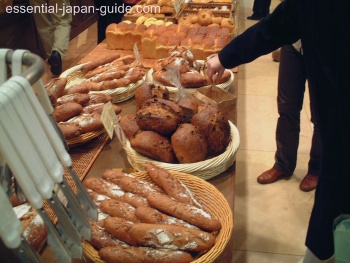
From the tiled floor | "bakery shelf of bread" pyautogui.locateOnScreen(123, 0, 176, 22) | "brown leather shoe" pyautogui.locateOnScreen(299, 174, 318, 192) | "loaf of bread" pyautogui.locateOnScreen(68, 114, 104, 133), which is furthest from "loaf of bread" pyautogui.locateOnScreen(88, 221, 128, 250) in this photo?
"bakery shelf of bread" pyautogui.locateOnScreen(123, 0, 176, 22)

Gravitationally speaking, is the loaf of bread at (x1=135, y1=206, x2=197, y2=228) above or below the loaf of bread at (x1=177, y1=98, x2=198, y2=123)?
below

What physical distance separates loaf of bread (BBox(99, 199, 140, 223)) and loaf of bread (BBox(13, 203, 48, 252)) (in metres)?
0.19

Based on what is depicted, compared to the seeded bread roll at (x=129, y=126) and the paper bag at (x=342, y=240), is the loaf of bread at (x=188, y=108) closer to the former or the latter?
the seeded bread roll at (x=129, y=126)

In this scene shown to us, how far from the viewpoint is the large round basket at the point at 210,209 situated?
101 cm

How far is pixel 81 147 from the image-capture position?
A: 1647mm

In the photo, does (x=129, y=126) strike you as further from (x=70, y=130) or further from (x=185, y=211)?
(x=185, y=211)

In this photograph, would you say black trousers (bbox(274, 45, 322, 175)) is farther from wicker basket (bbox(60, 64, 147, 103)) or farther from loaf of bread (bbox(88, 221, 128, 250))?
loaf of bread (bbox(88, 221, 128, 250))

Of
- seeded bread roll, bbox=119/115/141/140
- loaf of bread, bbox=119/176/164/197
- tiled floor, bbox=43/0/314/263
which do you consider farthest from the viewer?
tiled floor, bbox=43/0/314/263

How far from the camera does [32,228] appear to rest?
1040mm

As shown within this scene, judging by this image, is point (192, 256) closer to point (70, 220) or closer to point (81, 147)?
point (70, 220)

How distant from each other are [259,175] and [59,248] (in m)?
2.20

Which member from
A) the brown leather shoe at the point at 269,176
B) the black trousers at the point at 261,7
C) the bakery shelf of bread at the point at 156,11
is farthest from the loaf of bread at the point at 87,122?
the black trousers at the point at 261,7

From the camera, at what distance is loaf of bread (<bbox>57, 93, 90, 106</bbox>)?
68.2 inches

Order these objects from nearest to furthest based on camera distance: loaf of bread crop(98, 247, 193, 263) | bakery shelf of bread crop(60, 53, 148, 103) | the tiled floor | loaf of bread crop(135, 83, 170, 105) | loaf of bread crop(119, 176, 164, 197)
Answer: loaf of bread crop(98, 247, 193, 263), loaf of bread crop(119, 176, 164, 197), loaf of bread crop(135, 83, 170, 105), bakery shelf of bread crop(60, 53, 148, 103), the tiled floor
